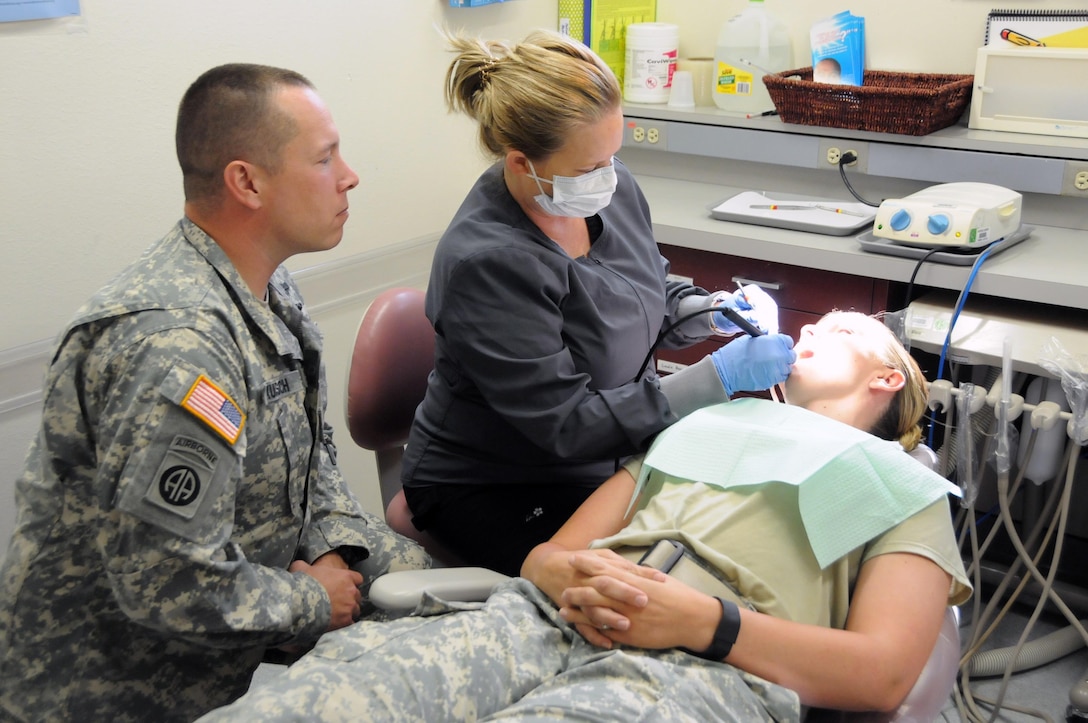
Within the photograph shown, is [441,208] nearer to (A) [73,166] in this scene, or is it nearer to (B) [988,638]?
(A) [73,166]

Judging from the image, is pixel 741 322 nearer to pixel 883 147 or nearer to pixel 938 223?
pixel 938 223

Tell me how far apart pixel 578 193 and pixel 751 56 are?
4.75 ft

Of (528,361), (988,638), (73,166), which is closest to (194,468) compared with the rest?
(528,361)

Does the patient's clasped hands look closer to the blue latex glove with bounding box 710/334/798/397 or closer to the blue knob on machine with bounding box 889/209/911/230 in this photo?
the blue latex glove with bounding box 710/334/798/397

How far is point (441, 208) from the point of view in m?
2.78

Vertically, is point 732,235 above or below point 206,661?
above

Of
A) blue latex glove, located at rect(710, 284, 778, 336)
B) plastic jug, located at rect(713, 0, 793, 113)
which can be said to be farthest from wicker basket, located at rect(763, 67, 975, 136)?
blue latex glove, located at rect(710, 284, 778, 336)

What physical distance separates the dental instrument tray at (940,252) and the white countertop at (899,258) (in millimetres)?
13

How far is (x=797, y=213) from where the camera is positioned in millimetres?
2387

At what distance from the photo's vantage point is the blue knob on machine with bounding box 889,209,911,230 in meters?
2.10

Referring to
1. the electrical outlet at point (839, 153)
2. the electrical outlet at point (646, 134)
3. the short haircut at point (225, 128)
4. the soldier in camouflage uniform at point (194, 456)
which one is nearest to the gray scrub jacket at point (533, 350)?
the soldier in camouflage uniform at point (194, 456)

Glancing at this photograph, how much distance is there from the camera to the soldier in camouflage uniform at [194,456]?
123 centimetres

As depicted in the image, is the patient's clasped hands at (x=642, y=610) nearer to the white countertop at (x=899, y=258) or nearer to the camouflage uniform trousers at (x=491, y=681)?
the camouflage uniform trousers at (x=491, y=681)

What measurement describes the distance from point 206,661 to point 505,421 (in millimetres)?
587
